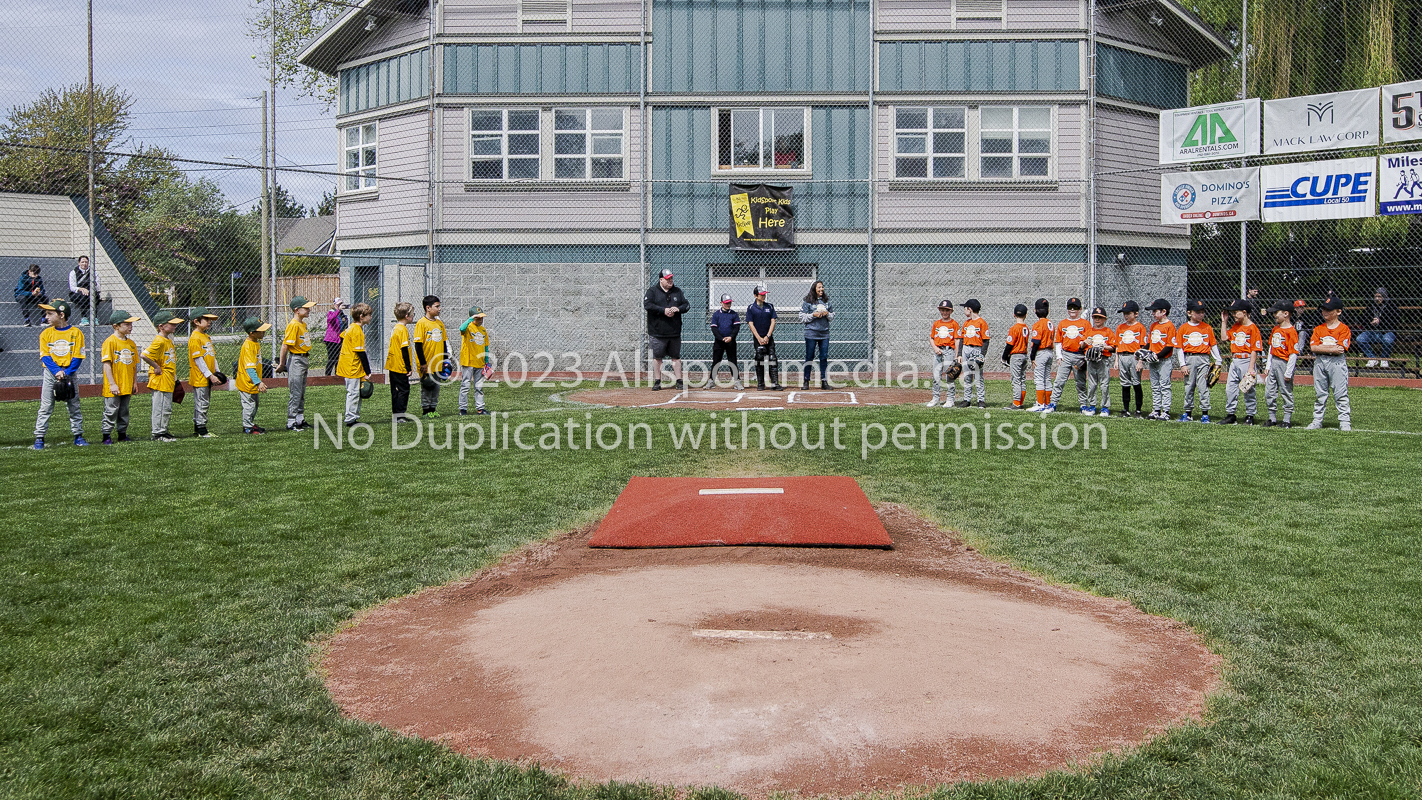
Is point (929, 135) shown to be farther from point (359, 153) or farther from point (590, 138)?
point (359, 153)

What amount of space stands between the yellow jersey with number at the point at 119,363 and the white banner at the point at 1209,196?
19.6 metres

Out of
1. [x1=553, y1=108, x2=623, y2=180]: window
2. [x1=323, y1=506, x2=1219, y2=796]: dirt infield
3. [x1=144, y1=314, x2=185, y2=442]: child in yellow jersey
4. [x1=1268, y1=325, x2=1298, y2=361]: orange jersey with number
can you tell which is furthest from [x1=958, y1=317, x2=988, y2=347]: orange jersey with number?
[x1=144, y1=314, x2=185, y2=442]: child in yellow jersey

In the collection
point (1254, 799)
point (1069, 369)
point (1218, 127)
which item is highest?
point (1218, 127)

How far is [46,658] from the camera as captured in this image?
5430 millimetres

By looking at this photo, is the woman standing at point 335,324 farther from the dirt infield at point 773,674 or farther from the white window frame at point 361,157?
the dirt infield at point 773,674

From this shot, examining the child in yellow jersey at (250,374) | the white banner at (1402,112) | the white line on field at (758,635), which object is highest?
the white banner at (1402,112)

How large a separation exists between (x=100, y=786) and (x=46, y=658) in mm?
1837

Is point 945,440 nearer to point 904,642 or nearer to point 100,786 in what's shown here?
point 904,642

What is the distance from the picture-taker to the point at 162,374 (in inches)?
538

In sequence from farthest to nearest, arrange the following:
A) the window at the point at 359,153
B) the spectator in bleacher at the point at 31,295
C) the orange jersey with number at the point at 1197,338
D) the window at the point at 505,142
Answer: the window at the point at 359,153 → the window at the point at 505,142 → the spectator in bleacher at the point at 31,295 → the orange jersey with number at the point at 1197,338

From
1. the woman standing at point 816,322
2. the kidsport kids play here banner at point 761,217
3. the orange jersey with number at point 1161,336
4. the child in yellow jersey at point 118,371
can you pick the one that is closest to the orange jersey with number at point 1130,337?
the orange jersey with number at point 1161,336

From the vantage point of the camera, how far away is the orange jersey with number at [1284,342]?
47.7ft

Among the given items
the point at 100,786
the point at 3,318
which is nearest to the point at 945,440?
the point at 100,786

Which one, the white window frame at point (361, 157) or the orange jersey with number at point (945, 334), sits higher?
the white window frame at point (361, 157)
